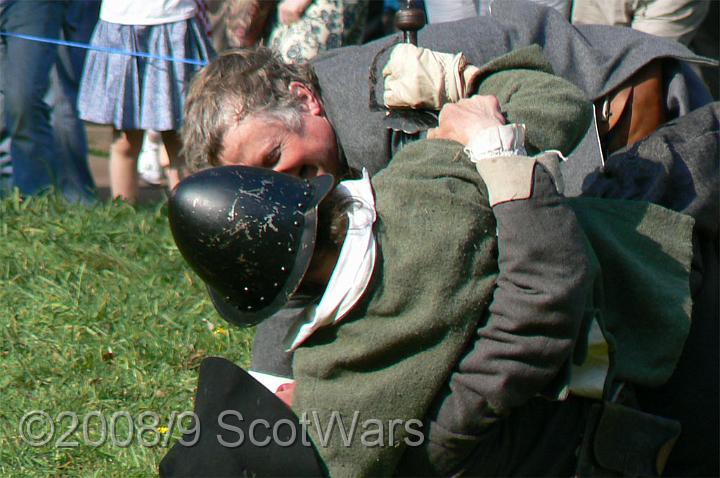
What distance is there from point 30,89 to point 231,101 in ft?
10.5

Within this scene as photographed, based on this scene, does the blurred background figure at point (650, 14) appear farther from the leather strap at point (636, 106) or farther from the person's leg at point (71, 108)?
the person's leg at point (71, 108)

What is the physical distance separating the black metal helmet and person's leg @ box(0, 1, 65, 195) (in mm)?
3432

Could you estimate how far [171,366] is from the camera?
3.76 meters

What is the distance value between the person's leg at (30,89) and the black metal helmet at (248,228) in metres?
3.43

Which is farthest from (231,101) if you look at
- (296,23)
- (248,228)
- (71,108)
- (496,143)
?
(71,108)

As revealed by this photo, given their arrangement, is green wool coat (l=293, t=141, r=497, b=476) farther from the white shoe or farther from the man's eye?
the white shoe

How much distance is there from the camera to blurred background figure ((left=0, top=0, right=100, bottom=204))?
5.70 metres

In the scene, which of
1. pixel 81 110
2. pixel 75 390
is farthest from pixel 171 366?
pixel 81 110

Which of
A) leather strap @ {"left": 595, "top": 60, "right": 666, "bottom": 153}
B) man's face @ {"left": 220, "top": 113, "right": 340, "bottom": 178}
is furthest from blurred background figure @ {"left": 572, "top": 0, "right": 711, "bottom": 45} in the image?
Answer: man's face @ {"left": 220, "top": 113, "right": 340, "bottom": 178}

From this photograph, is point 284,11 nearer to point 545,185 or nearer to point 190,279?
point 190,279

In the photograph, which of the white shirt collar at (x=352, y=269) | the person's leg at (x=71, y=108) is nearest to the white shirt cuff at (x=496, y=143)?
the white shirt collar at (x=352, y=269)

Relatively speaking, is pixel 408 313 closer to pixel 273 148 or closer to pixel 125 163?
pixel 273 148

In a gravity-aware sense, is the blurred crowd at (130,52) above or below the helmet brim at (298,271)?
below

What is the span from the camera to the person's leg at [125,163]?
562 centimetres
